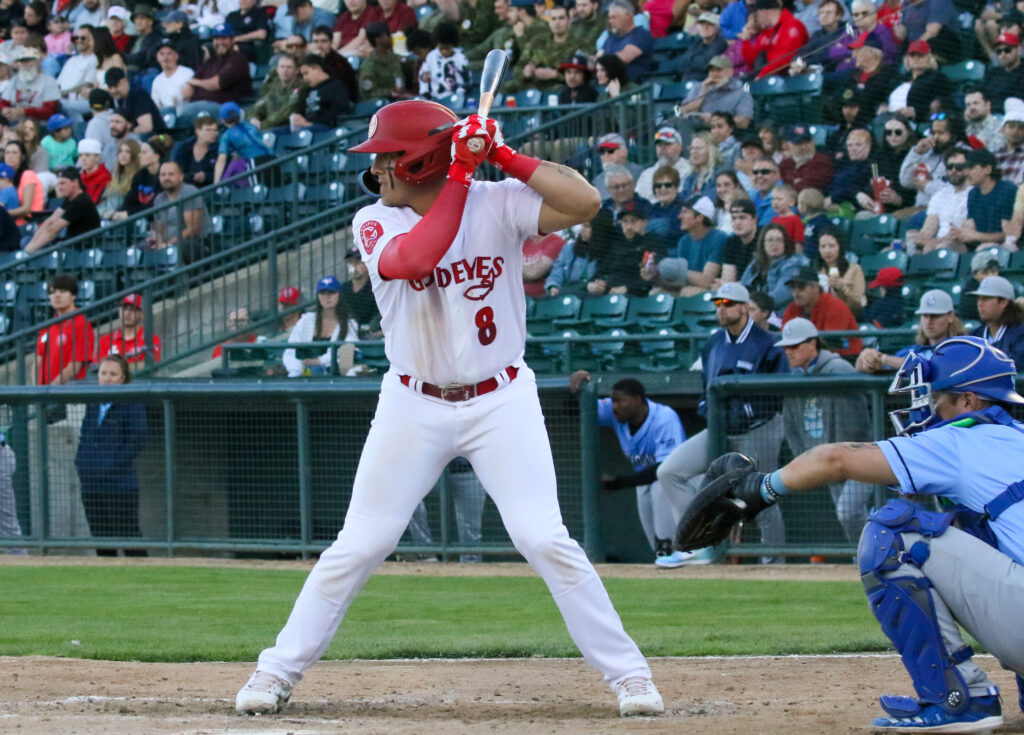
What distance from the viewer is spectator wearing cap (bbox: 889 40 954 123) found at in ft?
39.8

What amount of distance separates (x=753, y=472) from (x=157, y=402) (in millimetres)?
7391

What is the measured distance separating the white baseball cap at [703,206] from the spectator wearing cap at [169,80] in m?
7.59

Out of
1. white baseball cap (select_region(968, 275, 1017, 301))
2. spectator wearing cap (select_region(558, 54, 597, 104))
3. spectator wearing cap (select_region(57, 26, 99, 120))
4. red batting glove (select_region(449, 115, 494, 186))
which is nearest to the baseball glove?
red batting glove (select_region(449, 115, 494, 186))

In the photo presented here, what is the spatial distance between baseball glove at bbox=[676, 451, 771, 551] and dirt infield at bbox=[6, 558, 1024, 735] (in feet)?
1.90

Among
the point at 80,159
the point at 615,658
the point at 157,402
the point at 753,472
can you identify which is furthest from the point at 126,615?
the point at 80,159

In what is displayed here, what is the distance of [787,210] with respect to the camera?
11883 mm

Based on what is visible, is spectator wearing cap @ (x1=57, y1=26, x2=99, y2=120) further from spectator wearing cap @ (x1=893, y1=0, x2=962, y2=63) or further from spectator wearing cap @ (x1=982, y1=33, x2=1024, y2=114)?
spectator wearing cap @ (x1=982, y1=33, x2=1024, y2=114)

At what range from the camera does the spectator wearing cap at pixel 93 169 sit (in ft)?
54.1

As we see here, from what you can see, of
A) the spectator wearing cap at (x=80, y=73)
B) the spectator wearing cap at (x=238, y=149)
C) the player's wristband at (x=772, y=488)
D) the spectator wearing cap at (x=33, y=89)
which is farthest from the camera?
the spectator wearing cap at (x=80, y=73)

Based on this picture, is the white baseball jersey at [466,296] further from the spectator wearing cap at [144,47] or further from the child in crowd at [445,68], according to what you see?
the spectator wearing cap at [144,47]

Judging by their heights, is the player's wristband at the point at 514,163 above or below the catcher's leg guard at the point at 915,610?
above

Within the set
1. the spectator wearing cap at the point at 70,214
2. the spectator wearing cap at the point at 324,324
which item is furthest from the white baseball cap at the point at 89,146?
the spectator wearing cap at the point at 324,324

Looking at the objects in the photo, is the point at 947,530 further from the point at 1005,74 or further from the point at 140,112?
the point at 140,112

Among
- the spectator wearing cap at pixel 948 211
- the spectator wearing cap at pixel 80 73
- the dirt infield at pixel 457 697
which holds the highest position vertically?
the spectator wearing cap at pixel 80 73
